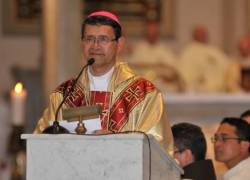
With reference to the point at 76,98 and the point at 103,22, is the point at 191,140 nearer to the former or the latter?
the point at 76,98

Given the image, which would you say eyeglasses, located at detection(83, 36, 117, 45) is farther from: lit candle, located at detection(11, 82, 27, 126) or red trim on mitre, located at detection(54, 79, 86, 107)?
lit candle, located at detection(11, 82, 27, 126)

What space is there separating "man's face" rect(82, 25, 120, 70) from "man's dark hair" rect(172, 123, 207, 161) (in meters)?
1.14

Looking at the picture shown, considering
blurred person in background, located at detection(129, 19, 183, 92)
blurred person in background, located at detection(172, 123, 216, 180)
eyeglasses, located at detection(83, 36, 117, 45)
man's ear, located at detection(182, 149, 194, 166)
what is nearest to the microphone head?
eyeglasses, located at detection(83, 36, 117, 45)

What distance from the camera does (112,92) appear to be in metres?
6.78

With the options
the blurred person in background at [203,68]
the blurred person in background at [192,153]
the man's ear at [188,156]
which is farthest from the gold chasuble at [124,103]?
the blurred person in background at [203,68]

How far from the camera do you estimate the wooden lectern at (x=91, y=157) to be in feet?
19.7

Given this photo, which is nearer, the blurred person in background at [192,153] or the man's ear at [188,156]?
the blurred person in background at [192,153]

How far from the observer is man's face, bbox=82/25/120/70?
663cm

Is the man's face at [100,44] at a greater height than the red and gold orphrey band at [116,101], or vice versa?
the man's face at [100,44]

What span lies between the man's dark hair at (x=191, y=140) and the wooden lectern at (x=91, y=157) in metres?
1.50

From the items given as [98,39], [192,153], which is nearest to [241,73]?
[192,153]

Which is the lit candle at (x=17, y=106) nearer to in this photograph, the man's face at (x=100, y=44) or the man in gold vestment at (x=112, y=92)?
the man in gold vestment at (x=112, y=92)

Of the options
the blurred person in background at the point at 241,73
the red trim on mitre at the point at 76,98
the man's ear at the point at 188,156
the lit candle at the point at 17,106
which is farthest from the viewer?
the blurred person in background at the point at 241,73

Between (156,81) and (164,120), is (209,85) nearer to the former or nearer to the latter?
(156,81)
